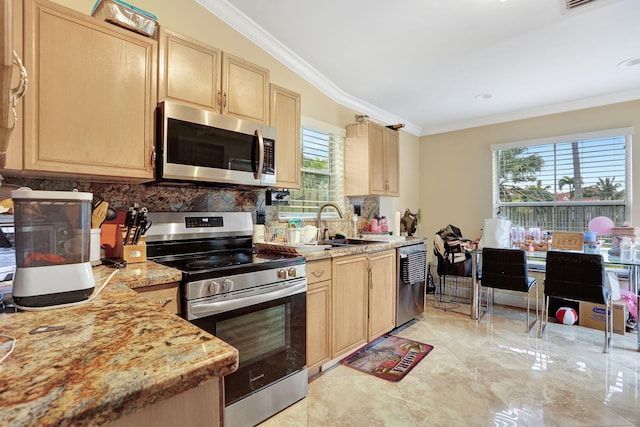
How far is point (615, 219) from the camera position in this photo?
144 inches

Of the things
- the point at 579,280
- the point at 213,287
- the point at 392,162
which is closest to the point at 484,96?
the point at 392,162

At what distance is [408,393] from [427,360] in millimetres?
550

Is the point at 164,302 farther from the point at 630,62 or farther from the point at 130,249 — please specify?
the point at 630,62

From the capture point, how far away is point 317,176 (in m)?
3.36

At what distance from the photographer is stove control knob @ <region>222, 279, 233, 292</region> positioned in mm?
1627

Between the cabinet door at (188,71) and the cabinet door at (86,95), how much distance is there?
0.06 metres

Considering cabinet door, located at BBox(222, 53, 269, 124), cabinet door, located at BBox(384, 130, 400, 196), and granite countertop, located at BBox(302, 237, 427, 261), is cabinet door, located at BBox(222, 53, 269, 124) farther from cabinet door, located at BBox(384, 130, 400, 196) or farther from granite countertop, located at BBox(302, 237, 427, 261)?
cabinet door, located at BBox(384, 130, 400, 196)

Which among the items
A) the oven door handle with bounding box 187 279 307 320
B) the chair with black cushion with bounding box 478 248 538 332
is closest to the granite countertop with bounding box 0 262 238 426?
the oven door handle with bounding box 187 279 307 320

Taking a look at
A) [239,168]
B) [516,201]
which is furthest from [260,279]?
[516,201]

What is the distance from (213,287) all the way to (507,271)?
3.16 meters

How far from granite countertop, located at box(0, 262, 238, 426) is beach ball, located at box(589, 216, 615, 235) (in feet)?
15.2

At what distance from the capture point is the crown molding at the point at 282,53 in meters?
2.34

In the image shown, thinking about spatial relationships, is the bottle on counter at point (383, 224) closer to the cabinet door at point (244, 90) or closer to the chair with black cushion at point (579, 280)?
the chair with black cushion at point (579, 280)

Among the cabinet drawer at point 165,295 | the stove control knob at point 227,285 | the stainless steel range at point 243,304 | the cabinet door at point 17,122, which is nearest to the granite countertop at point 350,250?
the stainless steel range at point 243,304
